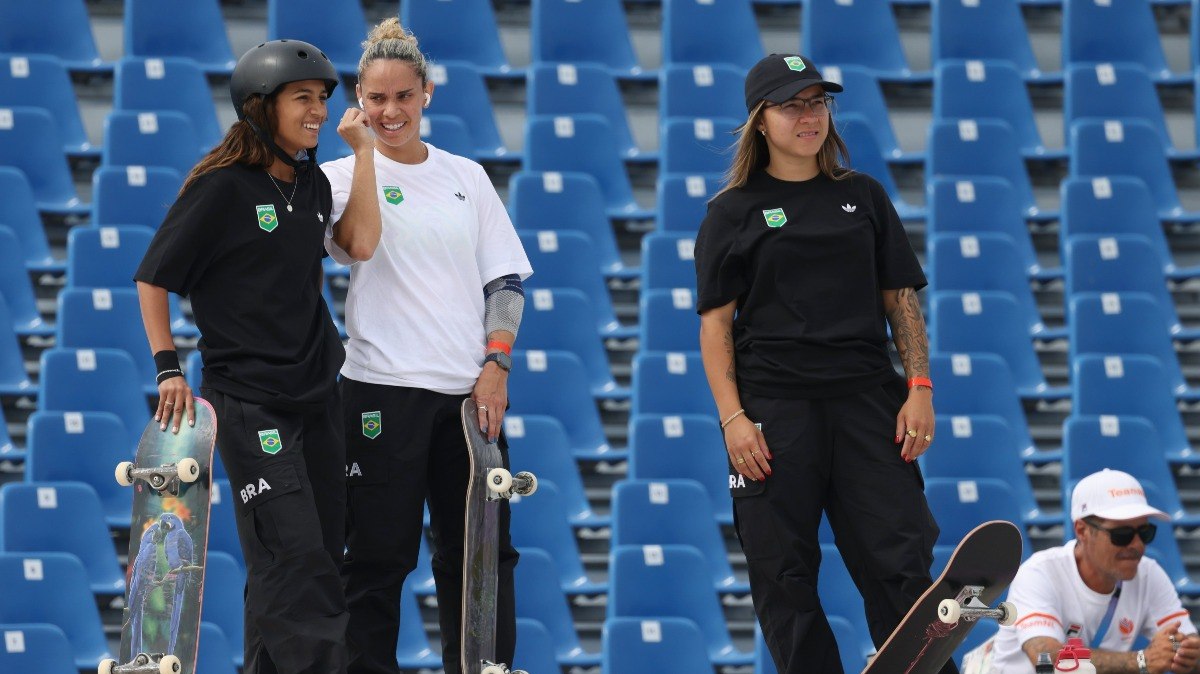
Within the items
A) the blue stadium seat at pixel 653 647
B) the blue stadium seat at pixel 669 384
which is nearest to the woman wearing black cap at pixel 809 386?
the blue stadium seat at pixel 653 647

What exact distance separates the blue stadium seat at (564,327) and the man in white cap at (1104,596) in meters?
2.27

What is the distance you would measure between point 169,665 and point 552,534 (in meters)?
2.90

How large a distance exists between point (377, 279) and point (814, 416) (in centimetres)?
101

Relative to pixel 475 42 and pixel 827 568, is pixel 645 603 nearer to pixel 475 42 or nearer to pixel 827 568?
pixel 827 568

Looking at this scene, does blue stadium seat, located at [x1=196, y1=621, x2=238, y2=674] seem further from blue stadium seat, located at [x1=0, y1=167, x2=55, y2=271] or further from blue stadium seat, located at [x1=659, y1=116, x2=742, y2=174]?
blue stadium seat, located at [x1=659, y1=116, x2=742, y2=174]

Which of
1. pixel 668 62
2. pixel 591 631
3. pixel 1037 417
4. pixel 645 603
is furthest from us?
pixel 668 62

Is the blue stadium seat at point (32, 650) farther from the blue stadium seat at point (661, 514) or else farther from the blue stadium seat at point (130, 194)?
the blue stadium seat at point (130, 194)

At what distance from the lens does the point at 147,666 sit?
10.9ft

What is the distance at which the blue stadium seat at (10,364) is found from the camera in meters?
A: 6.51

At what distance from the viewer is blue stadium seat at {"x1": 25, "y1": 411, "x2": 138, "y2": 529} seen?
234 inches

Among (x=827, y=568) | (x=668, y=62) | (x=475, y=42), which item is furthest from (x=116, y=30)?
(x=827, y=568)

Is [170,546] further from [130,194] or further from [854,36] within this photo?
[854,36]

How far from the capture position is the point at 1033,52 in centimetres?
826

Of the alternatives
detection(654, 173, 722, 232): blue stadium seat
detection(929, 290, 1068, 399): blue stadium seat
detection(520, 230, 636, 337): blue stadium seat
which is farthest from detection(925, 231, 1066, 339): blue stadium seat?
detection(520, 230, 636, 337): blue stadium seat
